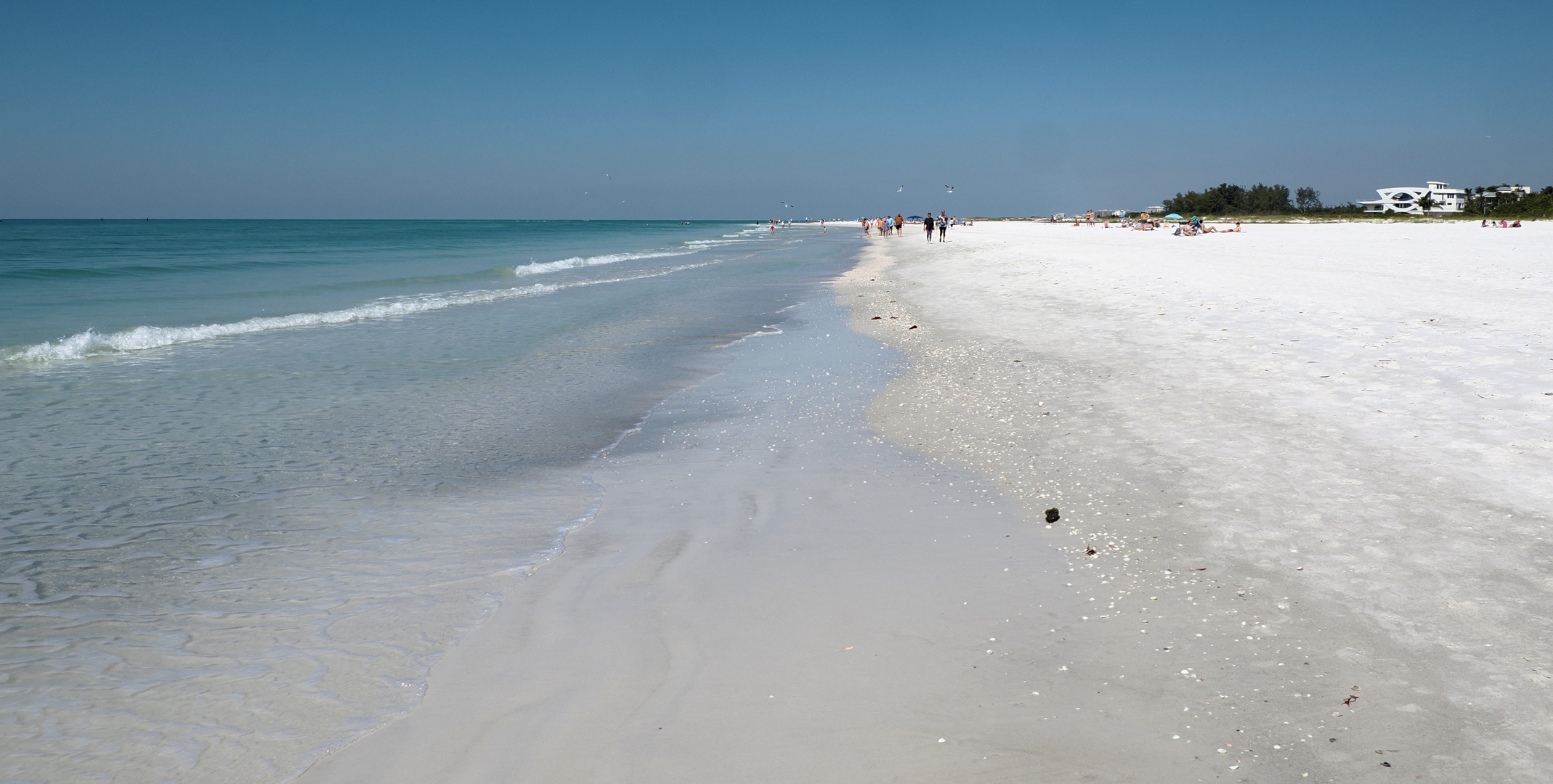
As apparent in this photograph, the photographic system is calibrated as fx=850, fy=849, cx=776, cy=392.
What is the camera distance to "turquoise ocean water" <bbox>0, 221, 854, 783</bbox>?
3.35 metres

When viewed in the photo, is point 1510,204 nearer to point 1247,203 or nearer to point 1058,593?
point 1247,203

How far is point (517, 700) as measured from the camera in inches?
131

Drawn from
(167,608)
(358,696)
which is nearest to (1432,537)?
(358,696)

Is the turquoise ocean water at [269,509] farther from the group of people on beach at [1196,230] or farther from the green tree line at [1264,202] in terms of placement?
the green tree line at [1264,202]

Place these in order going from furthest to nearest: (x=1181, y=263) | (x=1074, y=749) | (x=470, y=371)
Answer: (x=1181, y=263) → (x=470, y=371) → (x=1074, y=749)

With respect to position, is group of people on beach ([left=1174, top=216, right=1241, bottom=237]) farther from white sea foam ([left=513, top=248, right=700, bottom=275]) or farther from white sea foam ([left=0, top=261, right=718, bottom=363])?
white sea foam ([left=0, top=261, right=718, bottom=363])

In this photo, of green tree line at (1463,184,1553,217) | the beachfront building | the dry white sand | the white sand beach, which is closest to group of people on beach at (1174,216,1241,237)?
green tree line at (1463,184,1553,217)

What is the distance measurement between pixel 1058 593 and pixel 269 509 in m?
5.11

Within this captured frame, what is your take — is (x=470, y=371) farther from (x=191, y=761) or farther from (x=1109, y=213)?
(x=1109, y=213)

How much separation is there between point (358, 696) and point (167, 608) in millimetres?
1645

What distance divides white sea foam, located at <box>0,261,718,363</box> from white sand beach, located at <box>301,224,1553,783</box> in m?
10.9

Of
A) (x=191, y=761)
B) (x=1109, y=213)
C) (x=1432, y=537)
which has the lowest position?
(x=191, y=761)

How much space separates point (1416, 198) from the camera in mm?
99562

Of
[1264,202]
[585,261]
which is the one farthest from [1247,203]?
[585,261]
